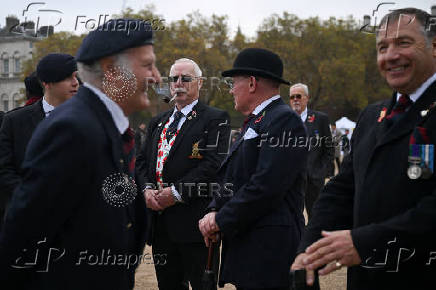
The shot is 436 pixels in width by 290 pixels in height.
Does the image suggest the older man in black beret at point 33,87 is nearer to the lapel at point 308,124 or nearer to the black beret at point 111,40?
the black beret at point 111,40

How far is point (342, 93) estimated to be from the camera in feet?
149

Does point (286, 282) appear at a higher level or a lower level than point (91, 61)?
lower

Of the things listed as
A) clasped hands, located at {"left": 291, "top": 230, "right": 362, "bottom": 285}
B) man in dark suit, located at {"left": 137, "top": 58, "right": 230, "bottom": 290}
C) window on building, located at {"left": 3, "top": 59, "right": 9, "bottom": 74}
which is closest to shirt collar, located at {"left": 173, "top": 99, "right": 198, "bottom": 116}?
man in dark suit, located at {"left": 137, "top": 58, "right": 230, "bottom": 290}

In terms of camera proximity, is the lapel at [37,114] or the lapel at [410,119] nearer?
the lapel at [410,119]

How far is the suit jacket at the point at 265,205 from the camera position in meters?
3.88

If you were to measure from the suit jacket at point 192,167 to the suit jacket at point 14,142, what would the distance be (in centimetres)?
128

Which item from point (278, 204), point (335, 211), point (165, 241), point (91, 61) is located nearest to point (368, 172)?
point (335, 211)

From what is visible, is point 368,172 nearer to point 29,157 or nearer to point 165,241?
point 29,157

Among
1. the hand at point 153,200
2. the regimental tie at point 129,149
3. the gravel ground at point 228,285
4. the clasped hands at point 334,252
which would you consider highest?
the regimental tie at point 129,149

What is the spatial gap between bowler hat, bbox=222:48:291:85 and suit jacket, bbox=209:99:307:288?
31cm

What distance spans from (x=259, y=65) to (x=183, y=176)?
149 centimetres

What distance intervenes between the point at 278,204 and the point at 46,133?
2.06m

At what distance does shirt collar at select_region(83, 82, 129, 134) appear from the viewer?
2.62 meters

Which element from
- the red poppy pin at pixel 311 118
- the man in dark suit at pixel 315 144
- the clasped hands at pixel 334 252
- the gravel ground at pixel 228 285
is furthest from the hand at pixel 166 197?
the red poppy pin at pixel 311 118
